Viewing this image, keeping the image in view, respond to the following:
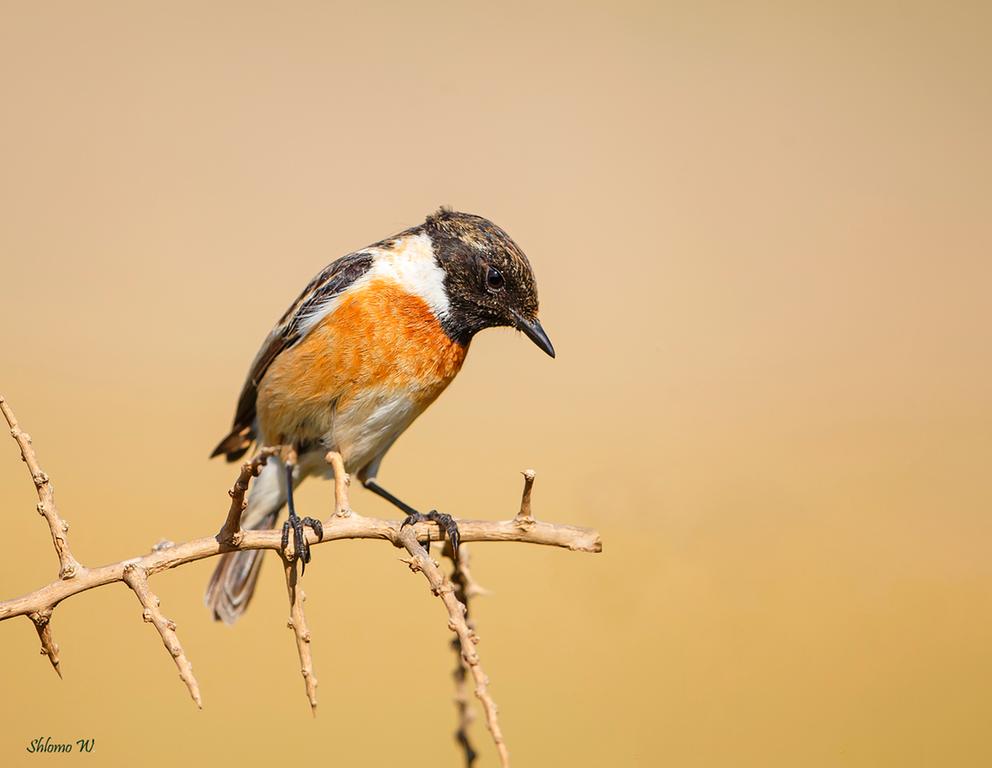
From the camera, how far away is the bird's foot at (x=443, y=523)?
2.69 metres

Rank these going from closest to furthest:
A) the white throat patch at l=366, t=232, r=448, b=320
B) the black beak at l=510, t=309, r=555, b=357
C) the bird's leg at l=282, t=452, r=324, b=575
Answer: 1. the bird's leg at l=282, t=452, r=324, b=575
2. the black beak at l=510, t=309, r=555, b=357
3. the white throat patch at l=366, t=232, r=448, b=320

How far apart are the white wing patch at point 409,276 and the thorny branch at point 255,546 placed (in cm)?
122

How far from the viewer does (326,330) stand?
369cm

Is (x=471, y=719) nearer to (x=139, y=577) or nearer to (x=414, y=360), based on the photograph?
(x=139, y=577)

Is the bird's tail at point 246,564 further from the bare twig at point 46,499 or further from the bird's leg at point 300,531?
the bare twig at point 46,499

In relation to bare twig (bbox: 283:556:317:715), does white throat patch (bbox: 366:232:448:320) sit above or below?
above

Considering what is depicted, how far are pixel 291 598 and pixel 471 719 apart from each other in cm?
73

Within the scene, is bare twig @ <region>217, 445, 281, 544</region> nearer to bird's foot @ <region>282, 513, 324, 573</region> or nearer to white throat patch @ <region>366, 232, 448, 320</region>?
bird's foot @ <region>282, 513, 324, 573</region>

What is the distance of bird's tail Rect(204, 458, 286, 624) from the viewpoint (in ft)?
13.6

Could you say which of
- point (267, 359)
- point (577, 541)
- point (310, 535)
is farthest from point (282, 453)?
point (577, 541)

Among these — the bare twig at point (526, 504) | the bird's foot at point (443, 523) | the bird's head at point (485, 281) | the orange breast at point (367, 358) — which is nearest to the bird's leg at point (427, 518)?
the bird's foot at point (443, 523)

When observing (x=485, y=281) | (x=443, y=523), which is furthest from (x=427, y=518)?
(x=485, y=281)

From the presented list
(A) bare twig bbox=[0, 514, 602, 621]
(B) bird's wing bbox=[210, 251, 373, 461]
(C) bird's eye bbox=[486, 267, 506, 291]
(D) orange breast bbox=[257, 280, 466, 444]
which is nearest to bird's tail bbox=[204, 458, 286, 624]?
(B) bird's wing bbox=[210, 251, 373, 461]

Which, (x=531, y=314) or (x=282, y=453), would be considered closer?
(x=531, y=314)
